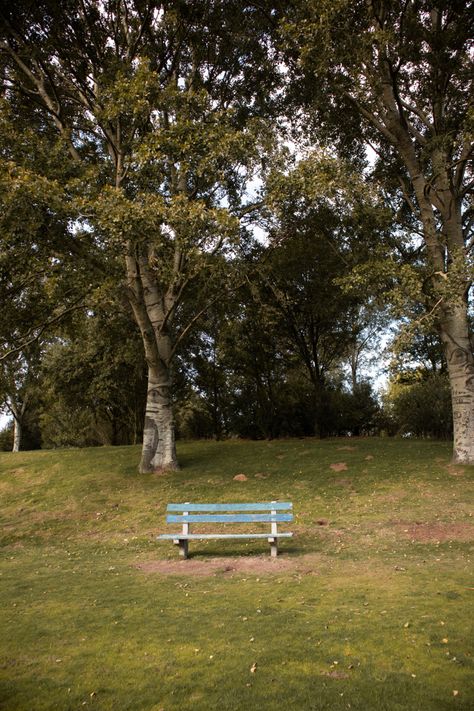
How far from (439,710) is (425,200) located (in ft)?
53.6

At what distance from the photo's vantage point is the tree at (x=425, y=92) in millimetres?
14984

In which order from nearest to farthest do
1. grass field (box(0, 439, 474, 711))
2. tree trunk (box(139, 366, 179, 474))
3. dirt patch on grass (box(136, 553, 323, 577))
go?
grass field (box(0, 439, 474, 711)) < dirt patch on grass (box(136, 553, 323, 577)) < tree trunk (box(139, 366, 179, 474))

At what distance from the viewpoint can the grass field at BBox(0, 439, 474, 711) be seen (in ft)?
15.2

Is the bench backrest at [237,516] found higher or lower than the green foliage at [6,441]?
higher

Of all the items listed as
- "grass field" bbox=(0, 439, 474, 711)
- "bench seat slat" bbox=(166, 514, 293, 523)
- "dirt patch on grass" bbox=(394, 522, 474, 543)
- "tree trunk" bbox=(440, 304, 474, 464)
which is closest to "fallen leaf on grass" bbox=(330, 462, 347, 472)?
"grass field" bbox=(0, 439, 474, 711)

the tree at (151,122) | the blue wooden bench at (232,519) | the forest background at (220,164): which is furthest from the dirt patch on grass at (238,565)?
the tree at (151,122)

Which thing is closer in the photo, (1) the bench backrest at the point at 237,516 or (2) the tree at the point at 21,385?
(1) the bench backrest at the point at 237,516

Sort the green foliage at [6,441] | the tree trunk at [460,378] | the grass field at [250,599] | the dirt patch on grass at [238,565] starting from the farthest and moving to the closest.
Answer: the green foliage at [6,441] < the tree trunk at [460,378] < the dirt patch on grass at [238,565] < the grass field at [250,599]

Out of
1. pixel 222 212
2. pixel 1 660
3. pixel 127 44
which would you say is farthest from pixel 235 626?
pixel 127 44

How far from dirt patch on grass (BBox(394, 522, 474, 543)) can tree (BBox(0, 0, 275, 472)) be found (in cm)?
884

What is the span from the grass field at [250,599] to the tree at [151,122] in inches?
195

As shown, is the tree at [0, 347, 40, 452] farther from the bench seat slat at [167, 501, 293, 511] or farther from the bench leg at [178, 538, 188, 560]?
the bench leg at [178, 538, 188, 560]

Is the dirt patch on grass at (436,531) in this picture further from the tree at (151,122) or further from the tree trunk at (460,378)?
the tree at (151,122)

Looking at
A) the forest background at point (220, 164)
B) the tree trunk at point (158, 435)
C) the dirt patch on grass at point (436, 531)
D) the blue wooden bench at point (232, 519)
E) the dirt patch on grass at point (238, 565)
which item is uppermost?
the forest background at point (220, 164)
